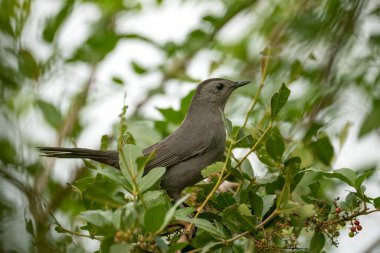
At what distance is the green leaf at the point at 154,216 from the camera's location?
2.38 meters

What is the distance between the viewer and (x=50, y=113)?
4.79 m

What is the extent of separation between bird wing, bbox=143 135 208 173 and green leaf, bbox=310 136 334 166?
4.05 ft

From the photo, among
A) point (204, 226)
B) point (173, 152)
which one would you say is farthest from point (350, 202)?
point (173, 152)

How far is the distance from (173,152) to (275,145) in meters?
1.54

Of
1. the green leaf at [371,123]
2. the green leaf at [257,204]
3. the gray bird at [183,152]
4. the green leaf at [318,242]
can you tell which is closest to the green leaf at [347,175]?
the green leaf at [371,123]

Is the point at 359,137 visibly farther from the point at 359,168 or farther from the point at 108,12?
the point at 108,12

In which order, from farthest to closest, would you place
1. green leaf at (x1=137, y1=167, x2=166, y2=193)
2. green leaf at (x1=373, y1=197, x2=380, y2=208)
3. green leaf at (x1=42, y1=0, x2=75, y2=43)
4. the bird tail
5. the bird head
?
1. the bird head
2. green leaf at (x1=42, y1=0, x2=75, y2=43)
3. the bird tail
4. green leaf at (x1=373, y1=197, x2=380, y2=208)
5. green leaf at (x1=137, y1=167, x2=166, y2=193)

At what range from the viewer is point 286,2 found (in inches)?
219

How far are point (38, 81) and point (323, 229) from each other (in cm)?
282

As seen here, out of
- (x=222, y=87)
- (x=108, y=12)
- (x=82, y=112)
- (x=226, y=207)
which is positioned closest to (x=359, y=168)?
(x=226, y=207)

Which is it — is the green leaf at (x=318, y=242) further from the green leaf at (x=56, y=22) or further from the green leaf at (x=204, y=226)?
the green leaf at (x=56, y=22)

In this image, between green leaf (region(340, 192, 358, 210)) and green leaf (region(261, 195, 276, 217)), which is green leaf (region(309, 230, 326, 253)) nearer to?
green leaf (region(340, 192, 358, 210))

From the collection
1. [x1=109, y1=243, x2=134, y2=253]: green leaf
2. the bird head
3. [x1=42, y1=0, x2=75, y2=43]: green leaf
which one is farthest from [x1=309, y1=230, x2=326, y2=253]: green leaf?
[x1=42, y1=0, x2=75, y2=43]: green leaf

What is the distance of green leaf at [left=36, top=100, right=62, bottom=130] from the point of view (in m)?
4.75
